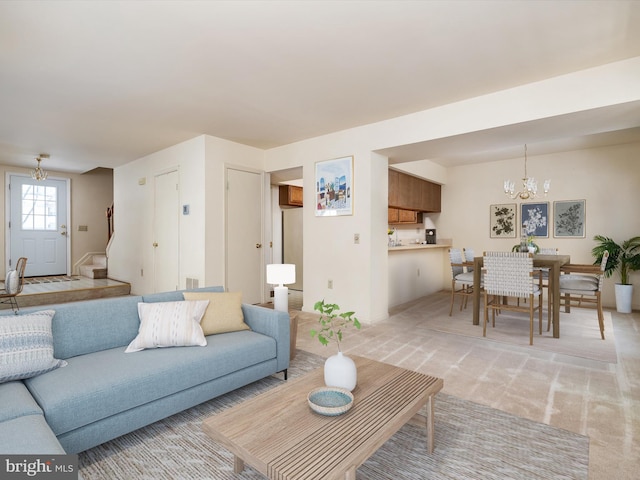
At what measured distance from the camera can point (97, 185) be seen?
7.84m

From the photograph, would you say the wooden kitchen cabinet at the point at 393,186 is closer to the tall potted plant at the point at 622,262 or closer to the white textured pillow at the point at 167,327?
the tall potted plant at the point at 622,262

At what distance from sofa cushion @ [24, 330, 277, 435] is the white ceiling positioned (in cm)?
214

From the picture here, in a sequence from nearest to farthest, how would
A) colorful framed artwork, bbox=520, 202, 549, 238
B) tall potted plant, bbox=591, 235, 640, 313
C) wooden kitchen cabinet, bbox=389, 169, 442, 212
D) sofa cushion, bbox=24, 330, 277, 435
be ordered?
sofa cushion, bbox=24, 330, 277, 435 < tall potted plant, bbox=591, 235, 640, 313 < wooden kitchen cabinet, bbox=389, 169, 442, 212 < colorful framed artwork, bbox=520, 202, 549, 238

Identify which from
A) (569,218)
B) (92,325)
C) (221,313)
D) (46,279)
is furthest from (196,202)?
(569,218)

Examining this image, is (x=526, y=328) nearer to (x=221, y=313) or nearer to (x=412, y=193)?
(x=412, y=193)

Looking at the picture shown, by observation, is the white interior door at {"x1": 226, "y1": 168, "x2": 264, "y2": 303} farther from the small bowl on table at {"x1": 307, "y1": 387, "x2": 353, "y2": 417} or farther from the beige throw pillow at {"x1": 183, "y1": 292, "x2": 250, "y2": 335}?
the small bowl on table at {"x1": 307, "y1": 387, "x2": 353, "y2": 417}

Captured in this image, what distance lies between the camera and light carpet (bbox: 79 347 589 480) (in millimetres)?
1580

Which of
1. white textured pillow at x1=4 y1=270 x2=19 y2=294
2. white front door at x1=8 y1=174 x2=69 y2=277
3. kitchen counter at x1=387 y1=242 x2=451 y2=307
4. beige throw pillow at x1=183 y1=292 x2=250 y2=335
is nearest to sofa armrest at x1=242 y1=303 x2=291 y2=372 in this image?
beige throw pillow at x1=183 y1=292 x2=250 y2=335

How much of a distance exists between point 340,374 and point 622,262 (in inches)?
219

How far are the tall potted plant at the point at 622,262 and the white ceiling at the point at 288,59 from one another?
260 cm

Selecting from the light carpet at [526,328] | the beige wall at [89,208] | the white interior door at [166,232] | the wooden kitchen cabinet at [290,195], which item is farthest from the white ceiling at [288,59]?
the beige wall at [89,208]

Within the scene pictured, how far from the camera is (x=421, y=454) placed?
172 cm

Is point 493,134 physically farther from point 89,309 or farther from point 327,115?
point 89,309

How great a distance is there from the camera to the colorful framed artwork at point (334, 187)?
4.43m
